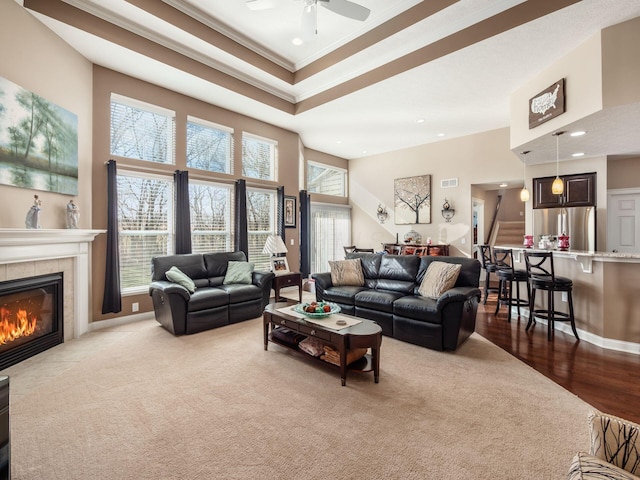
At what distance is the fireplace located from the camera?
3.03m

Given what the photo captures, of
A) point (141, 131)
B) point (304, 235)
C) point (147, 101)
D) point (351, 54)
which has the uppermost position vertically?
point (351, 54)

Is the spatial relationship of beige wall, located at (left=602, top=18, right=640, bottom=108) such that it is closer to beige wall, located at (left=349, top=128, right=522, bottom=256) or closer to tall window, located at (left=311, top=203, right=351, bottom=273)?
beige wall, located at (left=349, top=128, right=522, bottom=256)

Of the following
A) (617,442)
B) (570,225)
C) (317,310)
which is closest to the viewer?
(617,442)

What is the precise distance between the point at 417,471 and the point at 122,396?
7.81 ft

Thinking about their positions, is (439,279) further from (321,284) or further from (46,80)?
(46,80)

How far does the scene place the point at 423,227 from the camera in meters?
7.73

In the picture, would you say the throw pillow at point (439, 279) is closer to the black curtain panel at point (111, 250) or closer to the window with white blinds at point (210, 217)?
the window with white blinds at point (210, 217)

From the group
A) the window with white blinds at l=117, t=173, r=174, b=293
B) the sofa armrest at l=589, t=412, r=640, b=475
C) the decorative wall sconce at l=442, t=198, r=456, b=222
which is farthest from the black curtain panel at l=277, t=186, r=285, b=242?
the sofa armrest at l=589, t=412, r=640, b=475

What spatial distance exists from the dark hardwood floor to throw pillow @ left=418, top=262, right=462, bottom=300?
91cm

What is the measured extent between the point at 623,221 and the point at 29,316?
31.2 feet

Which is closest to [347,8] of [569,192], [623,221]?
[569,192]

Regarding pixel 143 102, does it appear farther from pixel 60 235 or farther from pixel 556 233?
pixel 556 233

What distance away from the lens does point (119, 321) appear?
436cm

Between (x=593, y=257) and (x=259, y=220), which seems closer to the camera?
(x=593, y=257)
